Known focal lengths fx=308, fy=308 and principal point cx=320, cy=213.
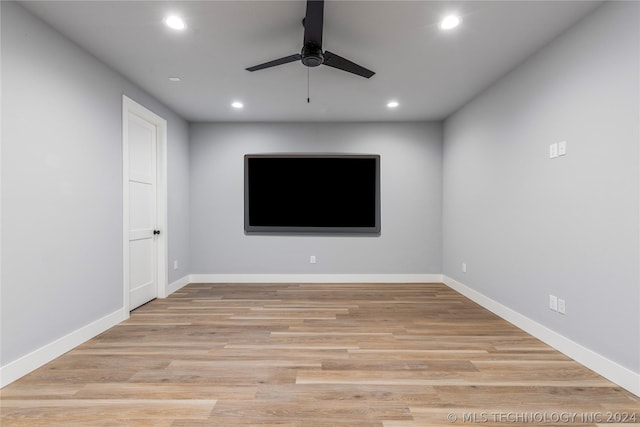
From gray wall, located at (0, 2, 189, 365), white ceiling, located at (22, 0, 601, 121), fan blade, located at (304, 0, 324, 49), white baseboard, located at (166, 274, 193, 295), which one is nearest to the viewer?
fan blade, located at (304, 0, 324, 49)

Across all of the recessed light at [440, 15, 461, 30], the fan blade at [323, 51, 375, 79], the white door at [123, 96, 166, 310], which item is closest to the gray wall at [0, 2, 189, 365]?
the white door at [123, 96, 166, 310]

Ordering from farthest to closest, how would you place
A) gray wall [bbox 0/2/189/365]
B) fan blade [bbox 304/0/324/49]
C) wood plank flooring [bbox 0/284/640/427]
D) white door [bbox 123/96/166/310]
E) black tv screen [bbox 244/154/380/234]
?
1. black tv screen [bbox 244/154/380/234]
2. white door [bbox 123/96/166/310]
3. gray wall [bbox 0/2/189/365]
4. fan blade [bbox 304/0/324/49]
5. wood plank flooring [bbox 0/284/640/427]

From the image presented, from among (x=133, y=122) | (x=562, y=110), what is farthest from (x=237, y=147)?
(x=562, y=110)

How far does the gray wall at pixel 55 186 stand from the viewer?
2066 millimetres

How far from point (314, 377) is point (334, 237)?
295 cm

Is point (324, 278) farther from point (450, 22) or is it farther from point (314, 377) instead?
point (450, 22)

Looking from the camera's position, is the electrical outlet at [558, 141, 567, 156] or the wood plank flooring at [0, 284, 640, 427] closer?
the wood plank flooring at [0, 284, 640, 427]

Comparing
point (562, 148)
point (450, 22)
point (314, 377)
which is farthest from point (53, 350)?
point (562, 148)

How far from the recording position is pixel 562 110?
8.20ft

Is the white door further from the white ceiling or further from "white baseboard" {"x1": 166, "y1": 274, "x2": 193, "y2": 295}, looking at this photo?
the white ceiling

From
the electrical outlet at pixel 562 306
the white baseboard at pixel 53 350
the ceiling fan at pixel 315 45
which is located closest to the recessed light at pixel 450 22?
the ceiling fan at pixel 315 45

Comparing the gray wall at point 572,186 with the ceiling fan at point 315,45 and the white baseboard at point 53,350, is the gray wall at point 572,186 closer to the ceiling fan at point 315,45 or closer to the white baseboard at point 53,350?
the ceiling fan at point 315,45

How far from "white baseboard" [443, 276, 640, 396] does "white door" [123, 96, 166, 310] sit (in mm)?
4023

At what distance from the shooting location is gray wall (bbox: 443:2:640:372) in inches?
77.2
